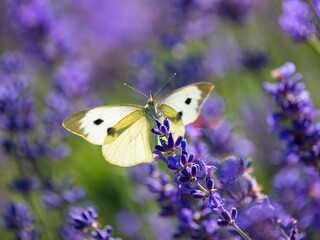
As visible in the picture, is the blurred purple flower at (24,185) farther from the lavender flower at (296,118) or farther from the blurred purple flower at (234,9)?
the blurred purple flower at (234,9)

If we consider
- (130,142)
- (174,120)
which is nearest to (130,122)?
(130,142)

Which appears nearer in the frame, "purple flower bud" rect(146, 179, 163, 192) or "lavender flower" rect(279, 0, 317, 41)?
"purple flower bud" rect(146, 179, 163, 192)

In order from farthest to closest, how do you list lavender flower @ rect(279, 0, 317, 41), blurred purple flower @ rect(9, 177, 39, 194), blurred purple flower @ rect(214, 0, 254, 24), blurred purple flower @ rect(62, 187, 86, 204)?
blurred purple flower @ rect(214, 0, 254, 24) → blurred purple flower @ rect(9, 177, 39, 194) → blurred purple flower @ rect(62, 187, 86, 204) → lavender flower @ rect(279, 0, 317, 41)

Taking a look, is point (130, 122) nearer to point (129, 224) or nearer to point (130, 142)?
point (130, 142)

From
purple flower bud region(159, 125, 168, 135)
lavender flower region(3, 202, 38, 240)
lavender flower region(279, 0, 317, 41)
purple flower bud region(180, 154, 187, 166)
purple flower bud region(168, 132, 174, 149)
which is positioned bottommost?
lavender flower region(3, 202, 38, 240)

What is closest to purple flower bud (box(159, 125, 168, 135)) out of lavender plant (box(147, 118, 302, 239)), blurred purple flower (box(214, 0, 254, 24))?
lavender plant (box(147, 118, 302, 239))

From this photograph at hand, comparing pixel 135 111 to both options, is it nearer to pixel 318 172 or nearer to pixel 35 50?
pixel 318 172

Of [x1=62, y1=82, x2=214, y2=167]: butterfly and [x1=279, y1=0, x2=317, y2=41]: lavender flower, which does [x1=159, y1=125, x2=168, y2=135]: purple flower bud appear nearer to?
[x1=62, y1=82, x2=214, y2=167]: butterfly

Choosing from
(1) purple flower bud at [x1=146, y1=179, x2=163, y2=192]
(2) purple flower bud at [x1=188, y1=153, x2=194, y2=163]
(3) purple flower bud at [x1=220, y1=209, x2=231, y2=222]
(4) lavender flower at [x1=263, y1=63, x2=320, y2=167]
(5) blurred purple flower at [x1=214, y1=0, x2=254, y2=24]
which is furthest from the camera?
(5) blurred purple flower at [x1=214, y1=0, x2=254, y2=24]
